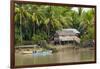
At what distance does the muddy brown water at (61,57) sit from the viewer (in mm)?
1993

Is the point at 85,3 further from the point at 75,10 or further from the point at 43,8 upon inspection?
the point at 43,8

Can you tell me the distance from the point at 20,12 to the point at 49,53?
0.53 meters

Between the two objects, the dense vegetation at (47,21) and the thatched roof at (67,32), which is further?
the thatched roof at (67,32)

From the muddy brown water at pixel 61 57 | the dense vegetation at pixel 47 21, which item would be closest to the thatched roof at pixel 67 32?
the dense vegetation at pixel 47 21

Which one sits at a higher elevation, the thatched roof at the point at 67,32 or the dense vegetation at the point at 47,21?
the dense vegetation at the point at 47,21

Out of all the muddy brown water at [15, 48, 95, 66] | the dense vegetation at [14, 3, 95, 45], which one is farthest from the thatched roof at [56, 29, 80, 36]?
the muddy brown water at [15, 48, 95, 66]

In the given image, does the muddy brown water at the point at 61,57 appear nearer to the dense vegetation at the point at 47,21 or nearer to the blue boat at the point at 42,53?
the blue boat at the point at 42,53

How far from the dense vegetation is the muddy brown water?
0.49 feet

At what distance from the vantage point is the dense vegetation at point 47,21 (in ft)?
6.53

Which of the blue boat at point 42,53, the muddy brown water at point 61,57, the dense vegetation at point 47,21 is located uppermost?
the dense vegetation at point 47,21

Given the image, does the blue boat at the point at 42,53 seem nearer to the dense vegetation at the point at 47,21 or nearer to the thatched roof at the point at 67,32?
the dense vegetation at the point at 47,21

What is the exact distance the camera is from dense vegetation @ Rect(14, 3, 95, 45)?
1.99 meters

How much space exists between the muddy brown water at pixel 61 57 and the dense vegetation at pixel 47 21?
0.15 meters
